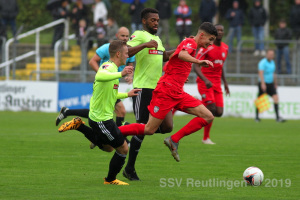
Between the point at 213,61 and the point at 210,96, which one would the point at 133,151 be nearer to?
the point at 210,96

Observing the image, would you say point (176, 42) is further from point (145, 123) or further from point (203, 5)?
point (145, 123)

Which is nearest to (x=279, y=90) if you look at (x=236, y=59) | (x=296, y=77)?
(x=296, y=77)

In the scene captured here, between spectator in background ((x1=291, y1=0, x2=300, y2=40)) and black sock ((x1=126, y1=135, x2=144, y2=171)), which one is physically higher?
spectator in background ((x1=291, y1=0, x2=300, y2=40))

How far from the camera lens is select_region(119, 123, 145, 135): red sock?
868 cm

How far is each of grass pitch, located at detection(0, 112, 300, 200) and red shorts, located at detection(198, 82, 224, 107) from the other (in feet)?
2.91

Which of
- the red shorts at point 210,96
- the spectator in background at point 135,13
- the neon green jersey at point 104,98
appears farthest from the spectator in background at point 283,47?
the neon green jersey at point 104,98

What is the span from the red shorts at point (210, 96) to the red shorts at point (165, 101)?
12.3 ft

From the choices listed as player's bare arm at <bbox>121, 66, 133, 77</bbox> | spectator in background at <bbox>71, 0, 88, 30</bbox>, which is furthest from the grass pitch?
spectator in background at <bbox>71, 0, 88, 30</bbox>

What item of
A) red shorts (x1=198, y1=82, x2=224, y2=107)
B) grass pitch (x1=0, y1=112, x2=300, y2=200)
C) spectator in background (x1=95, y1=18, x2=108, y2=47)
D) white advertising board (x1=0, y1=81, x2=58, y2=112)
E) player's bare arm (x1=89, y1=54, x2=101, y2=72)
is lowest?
white advertising board (x1=0, y1=81, x2=58, y2=112)

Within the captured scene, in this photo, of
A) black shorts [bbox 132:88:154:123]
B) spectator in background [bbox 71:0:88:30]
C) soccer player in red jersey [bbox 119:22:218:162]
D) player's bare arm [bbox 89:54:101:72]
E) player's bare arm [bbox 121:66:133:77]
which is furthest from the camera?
spectator in background [bbox 71:0:88:30]

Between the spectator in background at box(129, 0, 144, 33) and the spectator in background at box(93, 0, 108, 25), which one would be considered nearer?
the spectator in background at box(129, 0, 144, 33)

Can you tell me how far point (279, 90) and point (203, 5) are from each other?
5.38 metres

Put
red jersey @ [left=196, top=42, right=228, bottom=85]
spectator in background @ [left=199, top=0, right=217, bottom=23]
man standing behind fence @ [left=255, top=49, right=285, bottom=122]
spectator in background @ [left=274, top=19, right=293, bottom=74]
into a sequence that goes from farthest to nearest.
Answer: spectator in background @ [left=199, top=0, right=217, bottom=23] → spectator in background @ [left=274, top=19, right=293, bottom=74] → man standing behind fence @ [left=255, top=49, right=285, bottom=122] → red jersey @ [left=196, top=42, right=228, bottom=85]

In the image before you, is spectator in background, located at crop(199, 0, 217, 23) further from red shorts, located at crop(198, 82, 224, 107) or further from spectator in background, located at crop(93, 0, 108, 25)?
red shorts, located at crop(198, 82, 224, 107)
